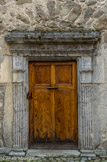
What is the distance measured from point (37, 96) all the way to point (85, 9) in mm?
1756

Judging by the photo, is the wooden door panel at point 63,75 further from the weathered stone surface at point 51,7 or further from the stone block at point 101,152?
the stone block at point 101,152

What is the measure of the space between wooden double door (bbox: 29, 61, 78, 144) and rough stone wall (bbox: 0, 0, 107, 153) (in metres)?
0.42

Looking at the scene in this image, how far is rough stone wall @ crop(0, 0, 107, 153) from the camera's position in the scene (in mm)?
3066

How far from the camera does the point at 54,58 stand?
3.16 metres

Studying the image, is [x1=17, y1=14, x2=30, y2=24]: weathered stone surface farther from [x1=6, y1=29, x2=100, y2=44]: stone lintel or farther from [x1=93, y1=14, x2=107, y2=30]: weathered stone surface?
[x1=93, y1=14, x2=107, y2=30]: weathered stone surface

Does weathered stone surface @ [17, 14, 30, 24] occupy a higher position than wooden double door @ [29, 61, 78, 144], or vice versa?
weathered stone surface @ [17, 14, 30, 24]

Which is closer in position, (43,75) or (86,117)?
(86,117)

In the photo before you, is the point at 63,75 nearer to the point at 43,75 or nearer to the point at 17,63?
the point at 43,75

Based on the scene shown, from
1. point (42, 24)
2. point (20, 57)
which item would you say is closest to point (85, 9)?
point (42, 24)

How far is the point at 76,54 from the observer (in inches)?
121

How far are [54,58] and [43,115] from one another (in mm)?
1067

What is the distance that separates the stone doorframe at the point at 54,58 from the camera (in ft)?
9.87

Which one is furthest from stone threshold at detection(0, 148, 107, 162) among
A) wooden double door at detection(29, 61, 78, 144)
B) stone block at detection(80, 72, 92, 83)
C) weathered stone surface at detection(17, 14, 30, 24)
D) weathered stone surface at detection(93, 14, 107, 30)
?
weathered stone surface at detection(17, 14, 30, 24)

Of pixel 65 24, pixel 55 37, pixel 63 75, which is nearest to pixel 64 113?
pixel 63 75
